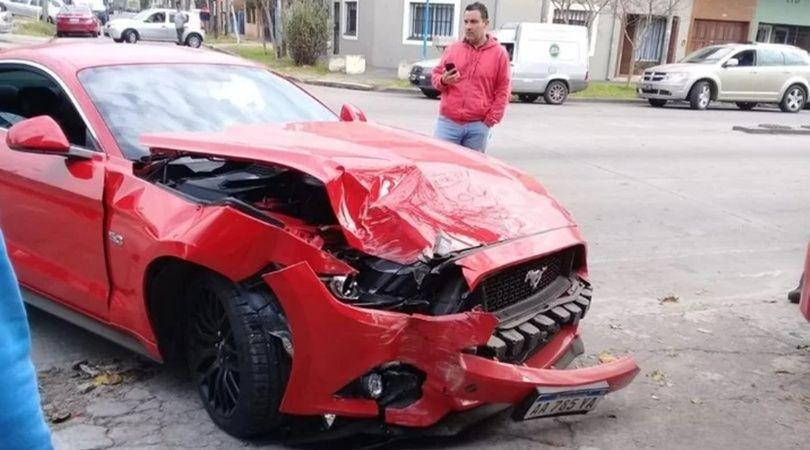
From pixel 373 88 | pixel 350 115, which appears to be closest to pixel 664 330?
pixel 350 115

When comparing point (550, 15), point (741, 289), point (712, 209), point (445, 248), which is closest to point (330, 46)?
point (550, 15)

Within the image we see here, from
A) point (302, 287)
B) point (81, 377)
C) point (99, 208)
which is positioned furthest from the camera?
point (81, 377)

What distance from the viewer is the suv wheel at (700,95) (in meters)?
21.9

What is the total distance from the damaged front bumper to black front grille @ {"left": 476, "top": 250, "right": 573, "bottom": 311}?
7.8 inches

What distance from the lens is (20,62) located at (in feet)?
14.7

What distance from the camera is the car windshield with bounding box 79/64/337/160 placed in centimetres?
404

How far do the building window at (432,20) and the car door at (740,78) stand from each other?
1046 cm

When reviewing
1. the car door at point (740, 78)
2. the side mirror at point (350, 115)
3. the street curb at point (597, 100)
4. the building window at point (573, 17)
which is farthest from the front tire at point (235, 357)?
the building window at point (573, 17)

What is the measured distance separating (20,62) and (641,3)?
27.6 meters

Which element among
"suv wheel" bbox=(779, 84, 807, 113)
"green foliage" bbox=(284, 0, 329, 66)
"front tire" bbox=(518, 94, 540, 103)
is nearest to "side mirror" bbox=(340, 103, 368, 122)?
"front tire" bbox=(518, 94, 540, 103)

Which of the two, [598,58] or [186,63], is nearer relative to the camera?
[186,63]

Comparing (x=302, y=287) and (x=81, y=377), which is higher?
(x=302, y=287)

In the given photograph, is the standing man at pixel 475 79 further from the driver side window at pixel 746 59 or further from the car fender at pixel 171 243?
the driver side window at pixel 746 59

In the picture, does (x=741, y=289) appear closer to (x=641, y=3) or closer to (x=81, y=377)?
(x=81, y=377)
